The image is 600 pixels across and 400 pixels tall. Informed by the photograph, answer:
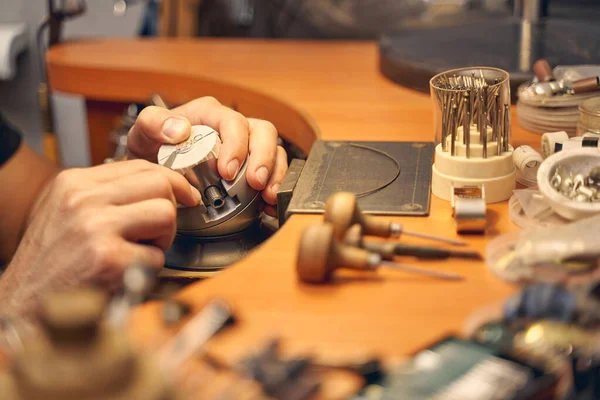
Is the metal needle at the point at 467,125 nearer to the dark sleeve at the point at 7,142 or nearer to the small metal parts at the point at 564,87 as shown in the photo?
the small metal parts at the point at 564,87

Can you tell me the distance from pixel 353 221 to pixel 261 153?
0.77 feet

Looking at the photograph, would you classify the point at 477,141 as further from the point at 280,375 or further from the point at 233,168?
the point at 280,375

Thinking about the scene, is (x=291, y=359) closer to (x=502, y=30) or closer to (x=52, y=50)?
(x=502, y=30)

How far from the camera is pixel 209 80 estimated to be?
1.51 meters

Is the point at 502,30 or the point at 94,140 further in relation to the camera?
the point at 94,140

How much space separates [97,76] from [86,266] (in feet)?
3.42

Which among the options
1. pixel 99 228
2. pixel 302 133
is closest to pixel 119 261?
pixel 99 228

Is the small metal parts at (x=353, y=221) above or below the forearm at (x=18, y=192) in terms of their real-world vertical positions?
above

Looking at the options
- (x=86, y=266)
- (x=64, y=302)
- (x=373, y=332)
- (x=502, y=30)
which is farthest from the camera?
(x=502, y=30)

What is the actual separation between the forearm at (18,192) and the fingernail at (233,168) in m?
0.61

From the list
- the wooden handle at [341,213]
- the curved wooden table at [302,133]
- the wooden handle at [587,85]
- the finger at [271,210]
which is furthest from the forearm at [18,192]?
the wooden handle at [587,85]

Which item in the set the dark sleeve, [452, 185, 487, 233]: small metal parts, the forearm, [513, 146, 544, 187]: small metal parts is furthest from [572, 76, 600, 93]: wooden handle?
the dark sleeve

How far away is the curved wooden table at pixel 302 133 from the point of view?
24.0 inches

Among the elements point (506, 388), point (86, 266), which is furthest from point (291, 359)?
point (86, 266)
